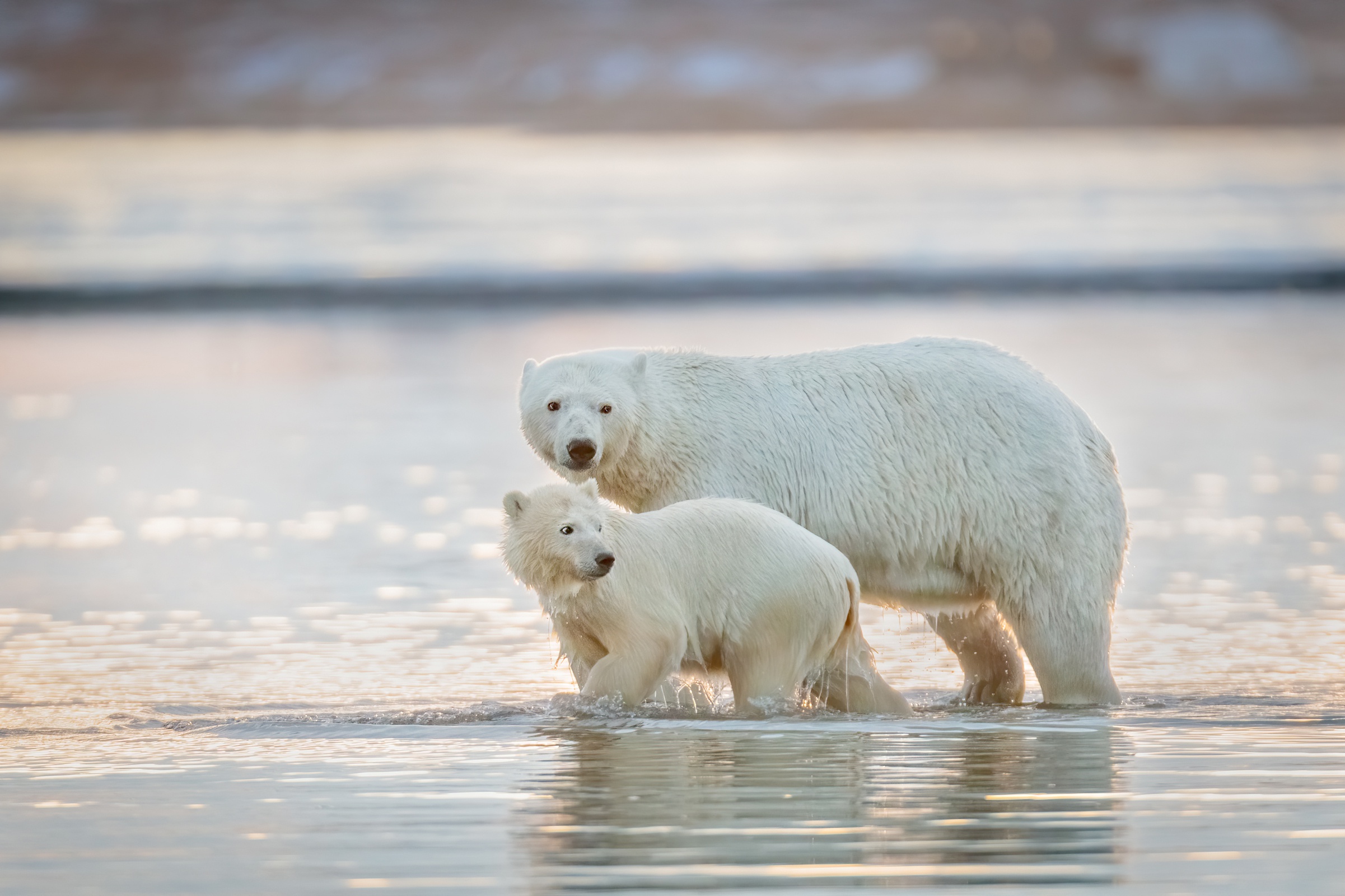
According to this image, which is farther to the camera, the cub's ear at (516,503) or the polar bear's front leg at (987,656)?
the polar bear's front leg at (987,656)

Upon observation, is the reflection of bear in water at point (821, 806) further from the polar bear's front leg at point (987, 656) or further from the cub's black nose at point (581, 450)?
the polar bear's front leg at point (987, 656)

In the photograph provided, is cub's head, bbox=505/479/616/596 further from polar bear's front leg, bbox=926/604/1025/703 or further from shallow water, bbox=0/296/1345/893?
polar bear's front leg, bbox=926/604/1025/703

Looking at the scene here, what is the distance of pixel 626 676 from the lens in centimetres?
630

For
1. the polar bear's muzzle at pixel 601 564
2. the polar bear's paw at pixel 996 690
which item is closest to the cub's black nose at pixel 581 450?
the polar bear's muzzle at pixel 601 564

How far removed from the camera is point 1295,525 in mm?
10281

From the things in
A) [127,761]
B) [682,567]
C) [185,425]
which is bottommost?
[127,761]

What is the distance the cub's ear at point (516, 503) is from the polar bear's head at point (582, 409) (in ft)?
0.90

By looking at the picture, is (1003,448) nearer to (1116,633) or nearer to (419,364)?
(1116,633)

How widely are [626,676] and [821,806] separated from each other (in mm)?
A: 1285

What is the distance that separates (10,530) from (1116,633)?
5723 millimetres

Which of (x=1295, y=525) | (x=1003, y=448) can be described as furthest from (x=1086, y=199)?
(x=1003, y=448)

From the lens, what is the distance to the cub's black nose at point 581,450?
6508mm

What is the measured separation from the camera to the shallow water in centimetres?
467

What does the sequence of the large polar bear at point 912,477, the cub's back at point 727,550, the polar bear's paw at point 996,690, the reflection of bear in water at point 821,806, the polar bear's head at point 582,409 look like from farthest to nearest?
the polar bear's paw at point 996,690 → the large polar bear at point 912,477 → the polar bear's head at point 582,409 → the cub's back at point 727,550 → the reflection of bear in water at point 821,806
